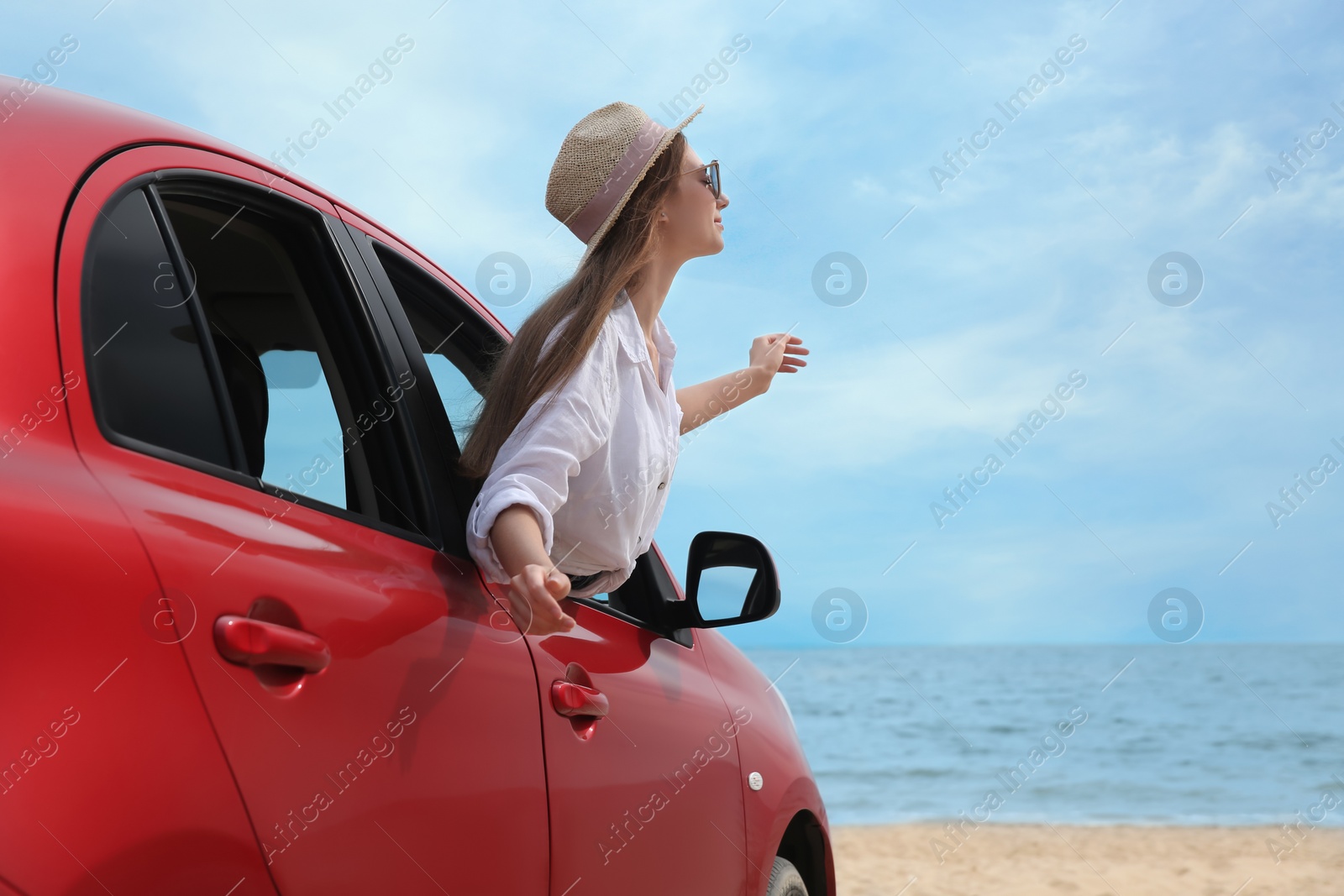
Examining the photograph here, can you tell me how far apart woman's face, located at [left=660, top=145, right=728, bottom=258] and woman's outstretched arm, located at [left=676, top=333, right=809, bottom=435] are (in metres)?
0.44

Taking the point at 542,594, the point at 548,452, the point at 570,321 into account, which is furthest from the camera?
the point at 570,321

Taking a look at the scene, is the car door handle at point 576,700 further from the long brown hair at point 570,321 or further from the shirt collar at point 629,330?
the shirt collar at point 629,330

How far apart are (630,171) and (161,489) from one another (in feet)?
4.17

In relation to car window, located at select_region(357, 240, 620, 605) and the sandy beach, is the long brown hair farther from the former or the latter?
the sandy beach

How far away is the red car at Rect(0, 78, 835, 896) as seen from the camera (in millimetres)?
960

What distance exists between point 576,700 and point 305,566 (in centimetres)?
58

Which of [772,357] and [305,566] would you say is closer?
[305,566]

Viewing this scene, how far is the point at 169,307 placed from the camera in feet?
4.46

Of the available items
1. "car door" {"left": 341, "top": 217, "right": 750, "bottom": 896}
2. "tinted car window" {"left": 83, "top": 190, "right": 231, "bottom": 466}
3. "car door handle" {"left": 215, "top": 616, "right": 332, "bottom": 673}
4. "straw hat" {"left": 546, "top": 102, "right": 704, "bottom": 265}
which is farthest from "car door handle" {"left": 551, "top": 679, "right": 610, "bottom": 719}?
"straw hat" {"left": 546, "top": 102, "right": 704, "bottom": 265}

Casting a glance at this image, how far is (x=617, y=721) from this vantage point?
1.86 meters

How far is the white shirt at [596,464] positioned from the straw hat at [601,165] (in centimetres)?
20

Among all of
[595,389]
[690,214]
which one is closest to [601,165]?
[690,214]

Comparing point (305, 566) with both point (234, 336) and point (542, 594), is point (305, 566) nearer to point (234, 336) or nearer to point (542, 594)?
point (542, 594)

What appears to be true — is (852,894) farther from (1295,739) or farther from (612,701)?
(1295,739)
